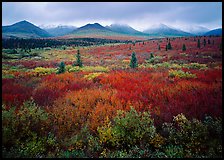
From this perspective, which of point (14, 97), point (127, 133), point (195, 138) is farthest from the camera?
point (14, 97)

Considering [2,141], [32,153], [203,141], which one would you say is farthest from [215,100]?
[2,141]

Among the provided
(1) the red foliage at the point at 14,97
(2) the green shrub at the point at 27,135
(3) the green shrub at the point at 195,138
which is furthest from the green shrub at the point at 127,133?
(1) the red foliage at the point at 14,97

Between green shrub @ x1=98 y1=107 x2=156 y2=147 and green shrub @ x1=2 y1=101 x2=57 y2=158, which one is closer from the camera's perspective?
green shrub @ x1=2 y1=101 x2=57 y2=158

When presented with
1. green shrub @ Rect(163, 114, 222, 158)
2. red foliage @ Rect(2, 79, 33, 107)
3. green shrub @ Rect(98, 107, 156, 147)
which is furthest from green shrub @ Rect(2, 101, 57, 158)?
green shrub @ Rect(163, 114, 222, 158)

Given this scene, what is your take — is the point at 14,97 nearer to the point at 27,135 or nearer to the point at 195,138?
the point at 27,135

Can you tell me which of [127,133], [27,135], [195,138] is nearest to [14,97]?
[27,135]

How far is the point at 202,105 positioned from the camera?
6387mm

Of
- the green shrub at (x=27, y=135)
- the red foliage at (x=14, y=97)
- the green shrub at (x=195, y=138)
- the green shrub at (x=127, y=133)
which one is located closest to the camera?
the green shrub at (x=195, y=138)

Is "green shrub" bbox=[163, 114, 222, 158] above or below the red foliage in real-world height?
below

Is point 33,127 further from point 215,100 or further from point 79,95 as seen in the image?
point 215,100

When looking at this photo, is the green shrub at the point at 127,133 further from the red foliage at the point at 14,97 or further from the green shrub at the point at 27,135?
the red foliage at the point at 14,97

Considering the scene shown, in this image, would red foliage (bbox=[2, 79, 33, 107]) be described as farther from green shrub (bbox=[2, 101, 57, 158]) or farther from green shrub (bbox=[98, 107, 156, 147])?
green shrub (bbox=[98, 107, 156, 147])

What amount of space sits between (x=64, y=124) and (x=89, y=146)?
1343 mm

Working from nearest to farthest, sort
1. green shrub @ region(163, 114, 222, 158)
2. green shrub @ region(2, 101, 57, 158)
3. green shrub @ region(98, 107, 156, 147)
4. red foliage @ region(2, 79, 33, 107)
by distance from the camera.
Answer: green shrub @ region(163, 114, 222, 158), green shrub @ region(2, 101, 57, 158), green shrub @ region(98, 107, 156, 147), red foliage @ region(2, 79, 33, 107)
